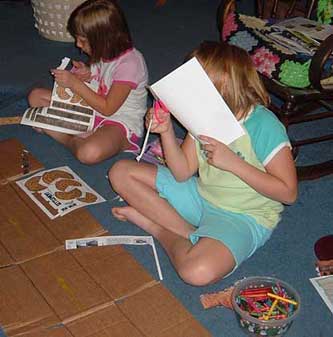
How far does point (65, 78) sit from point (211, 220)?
0.67m

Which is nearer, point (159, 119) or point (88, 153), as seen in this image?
point (159, 119)

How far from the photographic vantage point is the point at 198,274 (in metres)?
1.47

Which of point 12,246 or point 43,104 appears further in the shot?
point 43,104

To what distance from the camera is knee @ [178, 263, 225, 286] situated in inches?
57.9

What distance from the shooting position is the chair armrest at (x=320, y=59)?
1719 mm

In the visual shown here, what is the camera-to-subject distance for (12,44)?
277cm

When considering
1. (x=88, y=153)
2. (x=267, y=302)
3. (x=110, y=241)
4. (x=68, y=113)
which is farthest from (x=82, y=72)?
(x=267, y=302)

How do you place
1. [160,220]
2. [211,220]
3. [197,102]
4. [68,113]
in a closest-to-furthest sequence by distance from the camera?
[197,102] < [211,220] < [160,220] < [68,113]

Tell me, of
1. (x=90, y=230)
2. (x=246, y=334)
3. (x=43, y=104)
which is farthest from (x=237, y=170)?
(x=43, y=104)

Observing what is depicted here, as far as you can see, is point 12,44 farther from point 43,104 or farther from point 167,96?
point 167,96

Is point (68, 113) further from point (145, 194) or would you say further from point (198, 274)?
point (198, 274)

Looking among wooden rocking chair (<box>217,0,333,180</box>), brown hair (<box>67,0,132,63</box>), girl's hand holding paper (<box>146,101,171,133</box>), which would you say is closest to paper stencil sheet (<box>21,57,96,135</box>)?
brown hair (<box>67,0,132,63</box>)

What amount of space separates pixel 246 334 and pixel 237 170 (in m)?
0.36

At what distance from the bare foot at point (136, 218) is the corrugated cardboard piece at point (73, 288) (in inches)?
2.7
